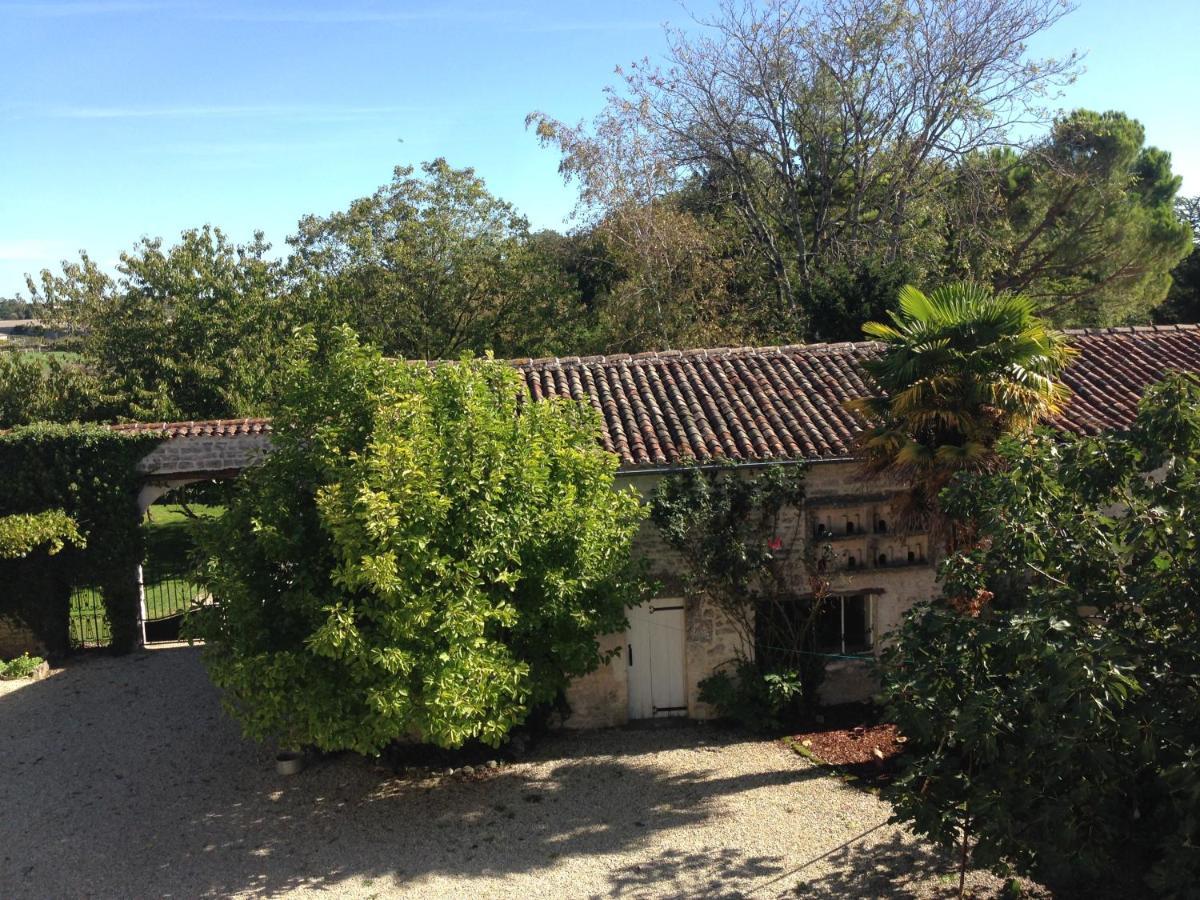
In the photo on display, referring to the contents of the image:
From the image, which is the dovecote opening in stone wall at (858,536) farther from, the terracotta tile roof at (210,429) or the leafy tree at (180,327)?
the leafy tree at (180,327)

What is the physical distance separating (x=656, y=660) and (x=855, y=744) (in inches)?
118

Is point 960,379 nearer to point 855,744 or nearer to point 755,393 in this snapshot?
point 755,393

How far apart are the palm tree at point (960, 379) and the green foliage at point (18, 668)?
14953mm

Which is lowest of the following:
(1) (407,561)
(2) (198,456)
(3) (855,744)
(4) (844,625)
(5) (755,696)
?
(3) (855,744)

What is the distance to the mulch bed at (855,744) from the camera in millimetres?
12703

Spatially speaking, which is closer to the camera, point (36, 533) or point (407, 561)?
point (407, 561)

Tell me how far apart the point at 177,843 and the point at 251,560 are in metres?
3.36

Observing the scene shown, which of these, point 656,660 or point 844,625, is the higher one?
point 844,625

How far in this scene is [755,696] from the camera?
14.0 meters

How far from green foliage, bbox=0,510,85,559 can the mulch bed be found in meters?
12.8

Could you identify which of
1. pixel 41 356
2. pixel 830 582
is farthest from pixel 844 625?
pixel 41 356

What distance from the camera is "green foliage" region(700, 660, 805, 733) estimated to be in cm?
1372

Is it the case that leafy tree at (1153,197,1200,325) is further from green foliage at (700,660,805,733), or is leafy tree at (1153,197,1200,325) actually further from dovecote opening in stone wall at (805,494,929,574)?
green foliage at (700,660,805,733)

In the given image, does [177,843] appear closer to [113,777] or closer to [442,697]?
[113,777]
